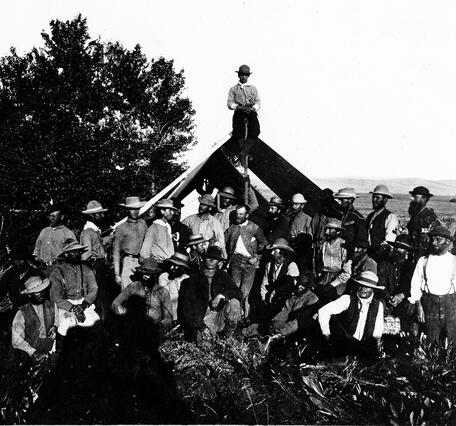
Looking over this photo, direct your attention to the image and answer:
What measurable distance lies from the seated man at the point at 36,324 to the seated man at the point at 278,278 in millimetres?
2720

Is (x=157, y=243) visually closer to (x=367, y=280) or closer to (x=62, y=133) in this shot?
(x=367, y=280)

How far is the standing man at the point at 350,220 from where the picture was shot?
267 inches

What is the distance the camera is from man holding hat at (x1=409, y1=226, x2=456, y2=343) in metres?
5.54

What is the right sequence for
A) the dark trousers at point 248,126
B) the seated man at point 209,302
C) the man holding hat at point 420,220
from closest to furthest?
the seated man at point 209,302 < the man holding hat at point 420,220 < the dark trousers at point 248,126

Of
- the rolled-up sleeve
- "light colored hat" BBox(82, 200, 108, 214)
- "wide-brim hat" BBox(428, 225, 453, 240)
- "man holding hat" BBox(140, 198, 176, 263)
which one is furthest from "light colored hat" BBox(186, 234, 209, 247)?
"wide-brim hat" BBox(428, 225, 453, 240)

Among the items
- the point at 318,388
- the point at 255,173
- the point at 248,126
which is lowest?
the point at 318,388

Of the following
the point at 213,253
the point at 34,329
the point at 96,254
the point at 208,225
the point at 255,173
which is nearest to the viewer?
the point at 34,329

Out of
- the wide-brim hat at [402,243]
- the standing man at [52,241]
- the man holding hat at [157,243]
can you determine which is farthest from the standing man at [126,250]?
the wide-brim hat at [402,243]

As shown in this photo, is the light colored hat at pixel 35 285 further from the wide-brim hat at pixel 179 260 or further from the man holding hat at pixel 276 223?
the man holding hat at pixel 276 223

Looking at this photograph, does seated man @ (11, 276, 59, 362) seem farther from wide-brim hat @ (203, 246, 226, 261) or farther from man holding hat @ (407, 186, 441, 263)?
man holding hat @ (407, 186, 441, 263)

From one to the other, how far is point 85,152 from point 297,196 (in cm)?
921

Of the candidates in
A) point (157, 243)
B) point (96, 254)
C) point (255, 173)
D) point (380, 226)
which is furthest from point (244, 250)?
point (255, 173)

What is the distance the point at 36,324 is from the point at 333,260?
3.72 meters

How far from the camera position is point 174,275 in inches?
257
